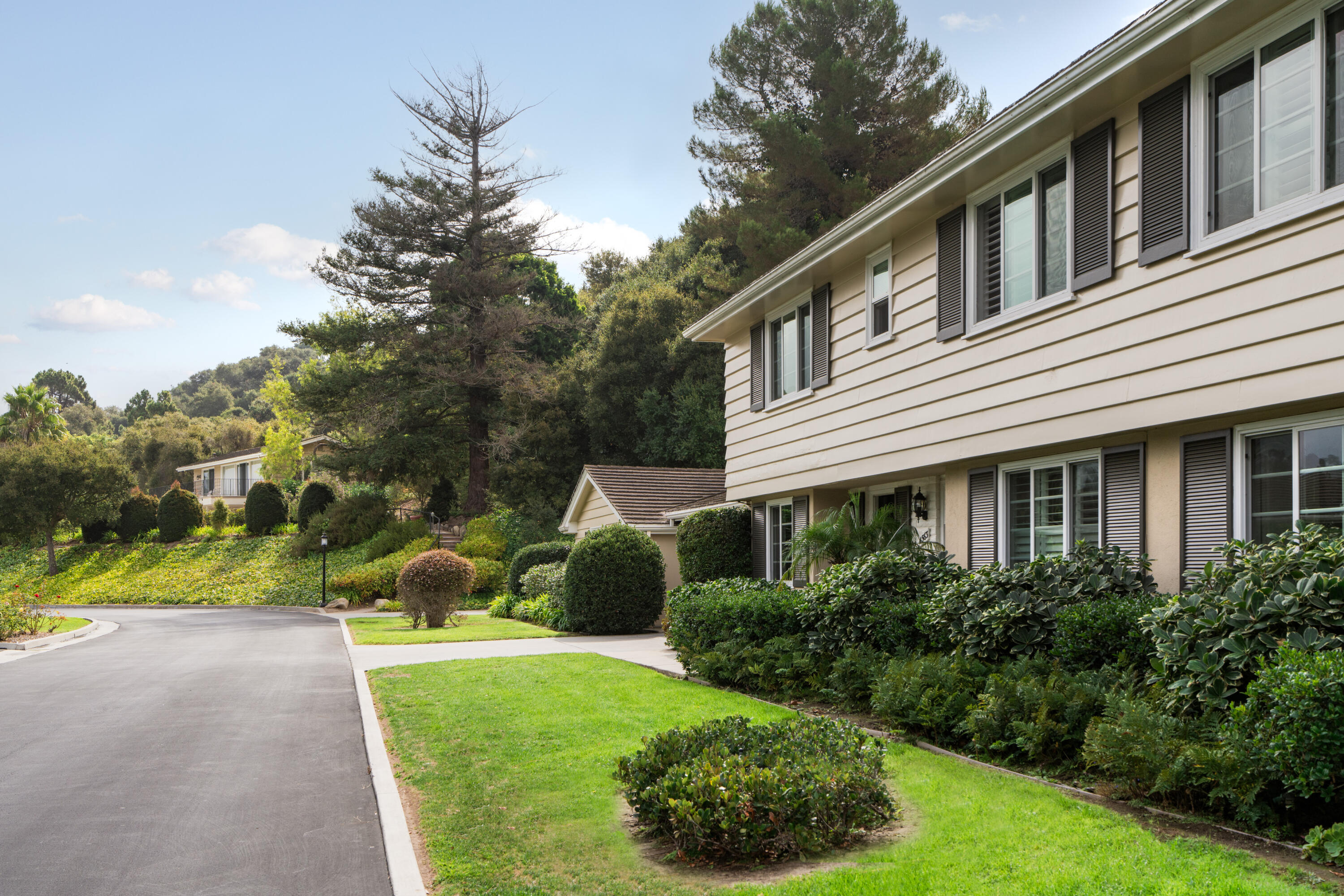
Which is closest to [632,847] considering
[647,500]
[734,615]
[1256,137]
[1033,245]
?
[734,615]

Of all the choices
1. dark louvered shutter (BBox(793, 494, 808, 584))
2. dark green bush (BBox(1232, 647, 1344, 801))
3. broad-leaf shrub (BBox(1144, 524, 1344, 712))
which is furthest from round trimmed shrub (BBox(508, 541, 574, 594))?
dark green bush (BBox(1232, 647, 1344, 801))

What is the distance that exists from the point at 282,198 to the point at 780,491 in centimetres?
1617

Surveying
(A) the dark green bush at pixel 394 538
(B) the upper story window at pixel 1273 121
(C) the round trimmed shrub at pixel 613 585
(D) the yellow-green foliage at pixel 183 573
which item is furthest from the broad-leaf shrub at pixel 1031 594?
(A) the dark green bush at pixel 394 538

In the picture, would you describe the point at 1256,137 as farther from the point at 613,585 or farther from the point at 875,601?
the point at 613,585

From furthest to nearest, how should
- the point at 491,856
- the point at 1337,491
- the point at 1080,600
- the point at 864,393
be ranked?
1. the point at 864,393
2. the point at 1080,600
3. the point at 1337,491
4. the point at 491,856

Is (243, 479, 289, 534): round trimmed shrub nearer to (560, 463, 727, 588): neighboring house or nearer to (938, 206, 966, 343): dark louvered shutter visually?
(560, 463, 727, 588): neighboring house

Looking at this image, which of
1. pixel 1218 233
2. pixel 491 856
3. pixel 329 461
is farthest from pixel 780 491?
pixel 329 461

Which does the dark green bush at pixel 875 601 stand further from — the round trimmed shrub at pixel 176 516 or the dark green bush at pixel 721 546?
the round trimmed shrub at pixel 176 516

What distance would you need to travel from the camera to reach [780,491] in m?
15.2

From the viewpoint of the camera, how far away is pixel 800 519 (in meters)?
15.2

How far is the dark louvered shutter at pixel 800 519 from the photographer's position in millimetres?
14766

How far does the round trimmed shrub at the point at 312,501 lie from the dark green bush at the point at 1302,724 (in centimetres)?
3994

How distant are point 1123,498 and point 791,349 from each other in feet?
24.2

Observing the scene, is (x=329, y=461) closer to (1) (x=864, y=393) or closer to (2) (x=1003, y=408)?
(1) (x=864, y=393)
